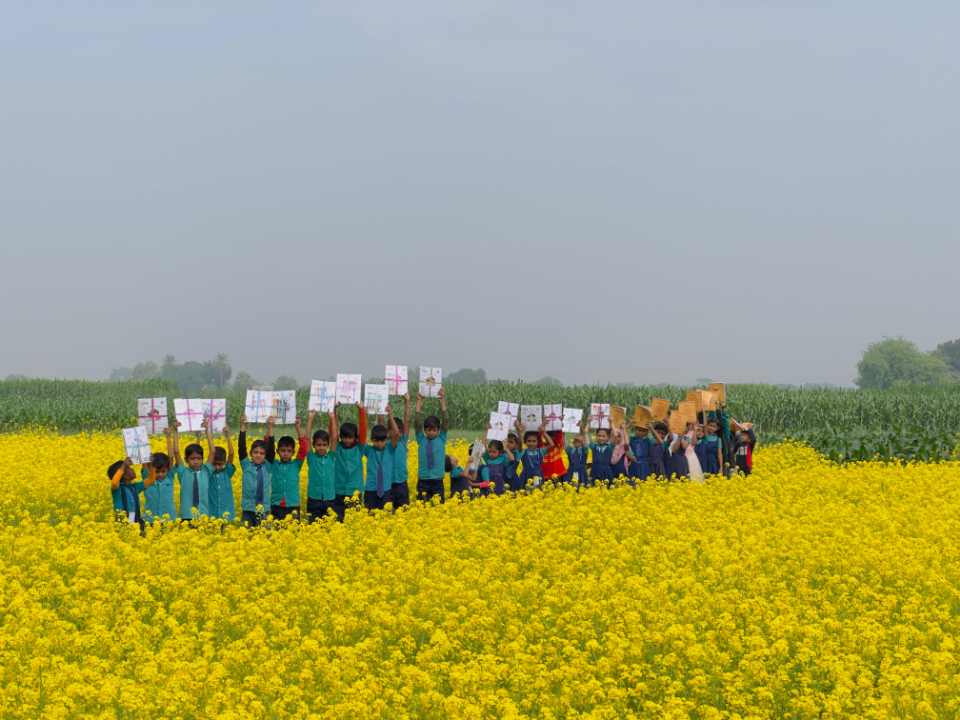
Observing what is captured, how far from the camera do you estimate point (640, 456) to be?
2223 cm

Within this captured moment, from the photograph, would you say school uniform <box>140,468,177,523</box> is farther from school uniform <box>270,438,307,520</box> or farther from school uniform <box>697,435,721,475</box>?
school uniform <box>697,435,721,475</box>

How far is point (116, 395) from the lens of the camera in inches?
2842

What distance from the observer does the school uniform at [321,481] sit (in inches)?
722

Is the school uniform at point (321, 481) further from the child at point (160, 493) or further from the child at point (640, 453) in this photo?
the child at point (640, 453)

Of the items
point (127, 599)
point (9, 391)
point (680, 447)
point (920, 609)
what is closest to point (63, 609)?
point (127, 599)

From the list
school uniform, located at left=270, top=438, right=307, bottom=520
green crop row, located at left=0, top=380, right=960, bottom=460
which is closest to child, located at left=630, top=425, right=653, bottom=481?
school uniform, located at left=270, top=438, right=307, bottom=520

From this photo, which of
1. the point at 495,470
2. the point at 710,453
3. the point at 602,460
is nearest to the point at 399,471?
the point at 495,470

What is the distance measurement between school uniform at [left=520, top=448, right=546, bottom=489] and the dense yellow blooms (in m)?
1.70

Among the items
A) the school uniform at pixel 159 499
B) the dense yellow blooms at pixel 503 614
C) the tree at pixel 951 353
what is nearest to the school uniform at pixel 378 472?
the dense yellow blooms at pixel 503 614

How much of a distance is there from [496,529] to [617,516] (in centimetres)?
213

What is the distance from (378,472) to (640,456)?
590cm

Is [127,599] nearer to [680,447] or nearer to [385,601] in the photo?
[385,601]

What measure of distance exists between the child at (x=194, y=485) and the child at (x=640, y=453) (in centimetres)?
830

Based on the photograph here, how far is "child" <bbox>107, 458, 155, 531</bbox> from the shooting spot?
685 inches
